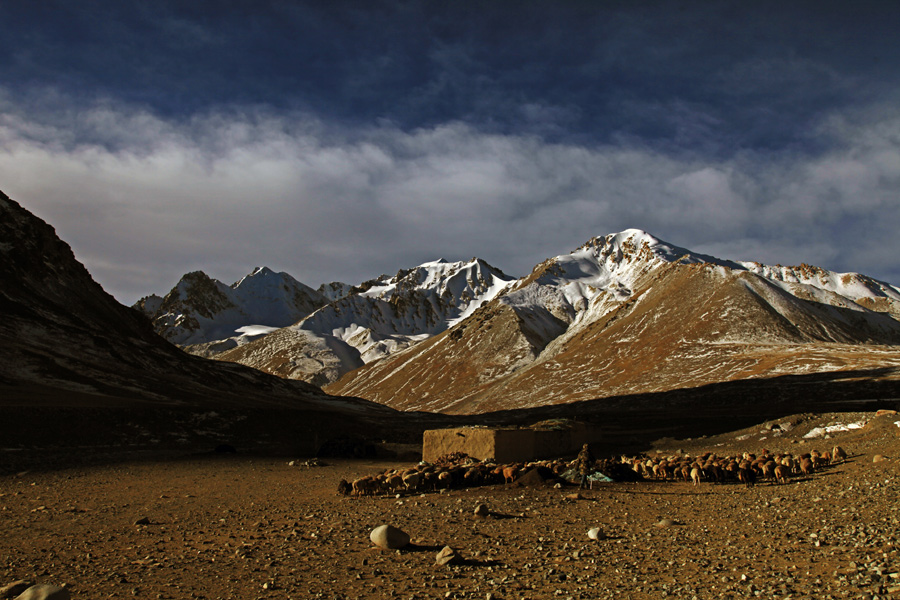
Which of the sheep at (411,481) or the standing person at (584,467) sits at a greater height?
the standing person at (584,467)

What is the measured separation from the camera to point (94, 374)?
65562 millimetres

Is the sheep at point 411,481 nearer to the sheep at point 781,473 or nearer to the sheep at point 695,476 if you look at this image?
the sheep at point 695,476

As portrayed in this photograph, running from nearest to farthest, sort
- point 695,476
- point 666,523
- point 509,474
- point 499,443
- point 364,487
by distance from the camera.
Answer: point 666,523 < point 364,487 < point 509,474 < point 695,476 < point 499,443

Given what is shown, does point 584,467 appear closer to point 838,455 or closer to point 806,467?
point 806,467

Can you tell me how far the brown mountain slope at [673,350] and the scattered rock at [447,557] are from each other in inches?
3278

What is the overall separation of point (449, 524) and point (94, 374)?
64944mm

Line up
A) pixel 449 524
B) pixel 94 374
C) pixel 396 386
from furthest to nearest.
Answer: pixel 396 386, pixel 94 374, pixel 449 524

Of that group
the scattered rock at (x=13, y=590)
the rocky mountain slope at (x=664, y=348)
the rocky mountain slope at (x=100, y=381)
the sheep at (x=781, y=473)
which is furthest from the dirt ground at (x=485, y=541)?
the rocky mountain slope at (x=664, y=348)

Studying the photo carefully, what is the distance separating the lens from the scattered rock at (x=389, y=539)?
37.9 feet

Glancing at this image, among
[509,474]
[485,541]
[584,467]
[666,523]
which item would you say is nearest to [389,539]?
[485,541]

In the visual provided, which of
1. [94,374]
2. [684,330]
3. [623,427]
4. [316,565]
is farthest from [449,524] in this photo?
[684,330]

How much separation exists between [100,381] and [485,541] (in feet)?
210

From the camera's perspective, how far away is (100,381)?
6338 centimetres

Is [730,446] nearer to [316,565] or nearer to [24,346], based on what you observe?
[316,565]
